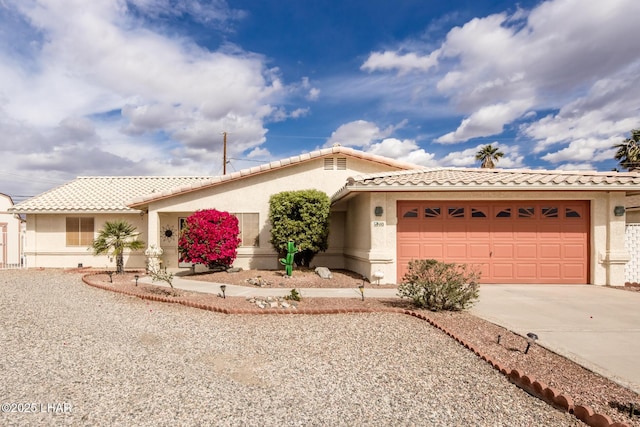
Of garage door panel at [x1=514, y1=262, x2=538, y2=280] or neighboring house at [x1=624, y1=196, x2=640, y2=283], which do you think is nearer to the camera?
neighboring house at [x1=624, y1=196, x2=640, y2=283]

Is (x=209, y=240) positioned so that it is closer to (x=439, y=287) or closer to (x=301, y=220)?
(x=301, y=220)

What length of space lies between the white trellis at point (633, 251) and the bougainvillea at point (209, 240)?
13279mm

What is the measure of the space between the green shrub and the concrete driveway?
0.49 meters

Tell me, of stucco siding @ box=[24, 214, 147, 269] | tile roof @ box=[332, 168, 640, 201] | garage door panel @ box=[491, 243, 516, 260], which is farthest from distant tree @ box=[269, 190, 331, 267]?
stucco siding @ box=[24, 214, 147, 269]

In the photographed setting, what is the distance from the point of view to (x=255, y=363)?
5098 millimetres

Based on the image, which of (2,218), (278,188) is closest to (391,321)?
(278,188)

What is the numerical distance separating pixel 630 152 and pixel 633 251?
21.7 meters

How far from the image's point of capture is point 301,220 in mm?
13391

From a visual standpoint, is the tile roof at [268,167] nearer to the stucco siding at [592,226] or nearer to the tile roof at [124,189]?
the tile roof at [124,189]

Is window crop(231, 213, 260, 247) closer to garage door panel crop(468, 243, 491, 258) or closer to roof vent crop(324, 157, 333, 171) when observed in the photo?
roof vent crop(324, 157, 333, 171)

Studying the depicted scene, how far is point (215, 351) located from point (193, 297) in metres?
4.28

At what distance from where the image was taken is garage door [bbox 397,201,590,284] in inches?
464

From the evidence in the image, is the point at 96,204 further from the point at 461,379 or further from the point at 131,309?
the point at 461,379

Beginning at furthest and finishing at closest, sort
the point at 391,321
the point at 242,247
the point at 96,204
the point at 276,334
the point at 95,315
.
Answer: the point at 96,204 → the point at 242,247 → the point at 95,315 → the point at 391,321 → the point at 276,334
